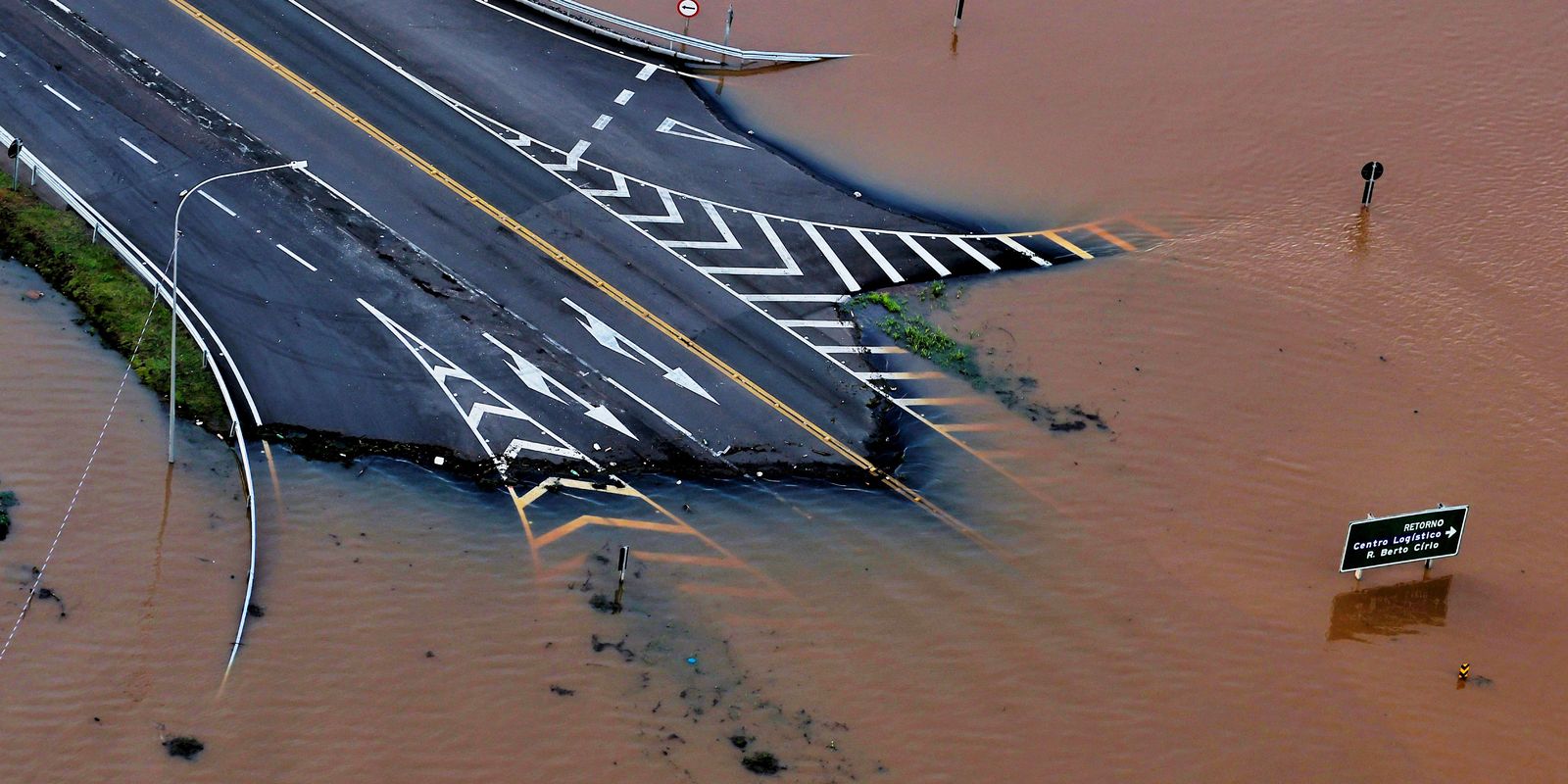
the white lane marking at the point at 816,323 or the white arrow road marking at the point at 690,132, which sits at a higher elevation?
the white arrow road marking at the point at 690,132

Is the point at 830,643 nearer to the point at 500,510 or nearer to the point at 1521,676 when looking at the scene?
the point at 500,510

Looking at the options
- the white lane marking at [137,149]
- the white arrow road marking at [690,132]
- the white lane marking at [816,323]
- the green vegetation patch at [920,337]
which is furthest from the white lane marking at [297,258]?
the green vegetation patch at [920,337]

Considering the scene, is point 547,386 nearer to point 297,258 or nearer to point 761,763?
point 297,258

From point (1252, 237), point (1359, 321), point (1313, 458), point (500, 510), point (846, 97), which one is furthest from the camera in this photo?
point (846, 97)

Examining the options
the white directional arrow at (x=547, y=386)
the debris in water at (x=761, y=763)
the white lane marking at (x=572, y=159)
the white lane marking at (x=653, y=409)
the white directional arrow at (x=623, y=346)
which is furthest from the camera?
the white lane marking at (x=572, y=159)

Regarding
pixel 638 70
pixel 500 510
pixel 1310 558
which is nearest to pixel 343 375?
pixel 500 510

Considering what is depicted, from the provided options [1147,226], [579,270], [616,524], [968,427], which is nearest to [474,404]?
[616,524]

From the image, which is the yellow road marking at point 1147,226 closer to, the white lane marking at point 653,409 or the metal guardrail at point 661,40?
the metal guardrail at point 661,40
